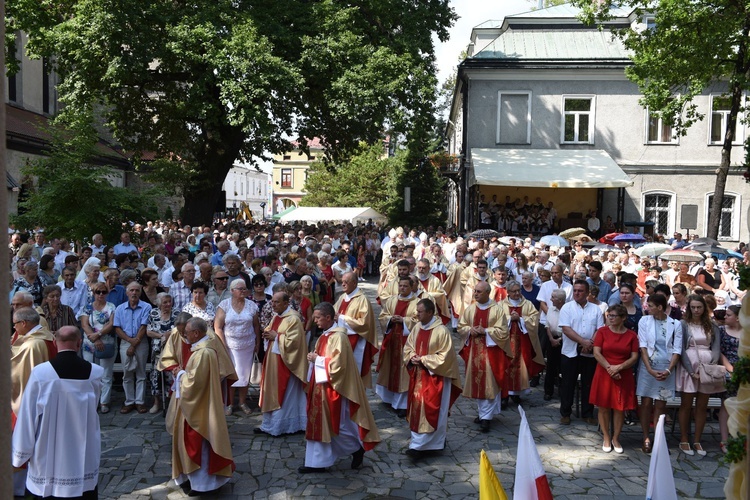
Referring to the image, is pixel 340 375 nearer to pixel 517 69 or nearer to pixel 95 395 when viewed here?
pixel 95 395

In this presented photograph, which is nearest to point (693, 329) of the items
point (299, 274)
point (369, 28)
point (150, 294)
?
point (299, 274)

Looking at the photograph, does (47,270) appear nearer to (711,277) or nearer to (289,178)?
(711,277)

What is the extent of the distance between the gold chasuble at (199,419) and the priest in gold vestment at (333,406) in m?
1.05

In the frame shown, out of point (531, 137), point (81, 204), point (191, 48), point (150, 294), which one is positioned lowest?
point (150, 294)

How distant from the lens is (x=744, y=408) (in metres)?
3.22

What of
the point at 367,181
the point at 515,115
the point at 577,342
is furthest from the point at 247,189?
the point at 577,342

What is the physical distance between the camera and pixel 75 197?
14.4 meters

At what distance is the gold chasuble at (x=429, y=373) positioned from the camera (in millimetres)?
7699

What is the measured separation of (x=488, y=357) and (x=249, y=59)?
15446mm

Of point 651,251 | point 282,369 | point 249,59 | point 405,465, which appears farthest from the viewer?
point 249,59

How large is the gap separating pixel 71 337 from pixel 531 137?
26.0 metres

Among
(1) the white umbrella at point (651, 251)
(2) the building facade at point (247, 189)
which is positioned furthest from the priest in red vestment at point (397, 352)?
(2) the building facade at point (247, 189)

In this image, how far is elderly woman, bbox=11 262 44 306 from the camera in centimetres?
975

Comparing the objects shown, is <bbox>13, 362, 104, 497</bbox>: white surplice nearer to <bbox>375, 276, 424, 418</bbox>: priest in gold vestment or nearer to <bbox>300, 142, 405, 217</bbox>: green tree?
<bbox>375, 276, 424, 418</bbox>: priest in gold vestment
